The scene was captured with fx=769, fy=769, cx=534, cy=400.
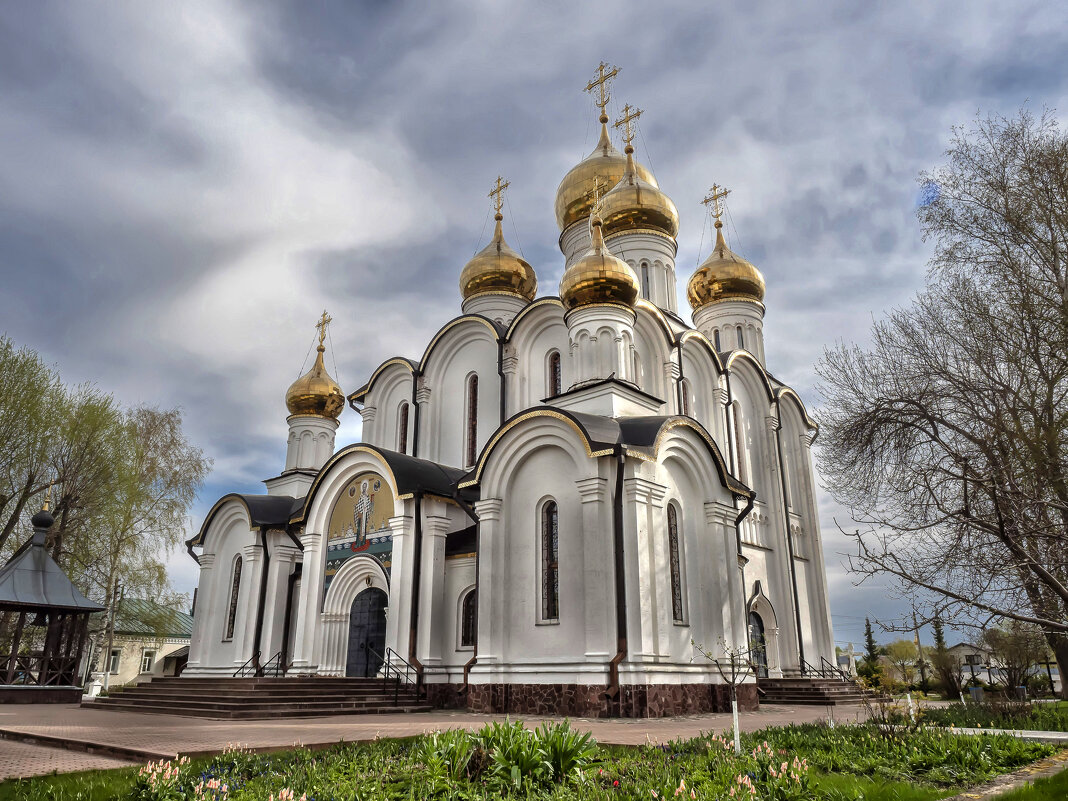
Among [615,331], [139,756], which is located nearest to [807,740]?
[139,756]

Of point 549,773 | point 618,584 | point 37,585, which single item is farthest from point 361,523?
point 549,773

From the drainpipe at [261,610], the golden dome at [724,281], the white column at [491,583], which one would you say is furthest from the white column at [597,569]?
the golden dome at [724,281]

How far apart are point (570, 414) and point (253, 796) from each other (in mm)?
8174

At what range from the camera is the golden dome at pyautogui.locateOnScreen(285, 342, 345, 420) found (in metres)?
19.4

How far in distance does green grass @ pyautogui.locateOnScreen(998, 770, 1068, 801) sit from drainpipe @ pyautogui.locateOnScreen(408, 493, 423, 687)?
9.41 m

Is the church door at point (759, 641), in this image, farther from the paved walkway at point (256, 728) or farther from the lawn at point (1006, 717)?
the lawn at point (1006, 717)

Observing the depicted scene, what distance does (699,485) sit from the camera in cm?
1313

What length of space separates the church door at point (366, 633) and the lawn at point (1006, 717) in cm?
893

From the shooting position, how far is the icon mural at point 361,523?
1402 cm

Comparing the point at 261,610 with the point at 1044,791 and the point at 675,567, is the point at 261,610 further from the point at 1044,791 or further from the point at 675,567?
the point at 1044,791

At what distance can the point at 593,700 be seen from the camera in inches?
416

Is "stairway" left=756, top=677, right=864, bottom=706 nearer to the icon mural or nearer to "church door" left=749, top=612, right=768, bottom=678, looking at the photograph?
"church door" left=749, top=612, right=768, bottom=678

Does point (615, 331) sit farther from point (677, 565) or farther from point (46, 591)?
point (46, 591)

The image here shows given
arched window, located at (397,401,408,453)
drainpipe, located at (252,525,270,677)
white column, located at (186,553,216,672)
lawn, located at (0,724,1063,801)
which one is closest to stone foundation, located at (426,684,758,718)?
lawn, located at (0,724,1063,801)
